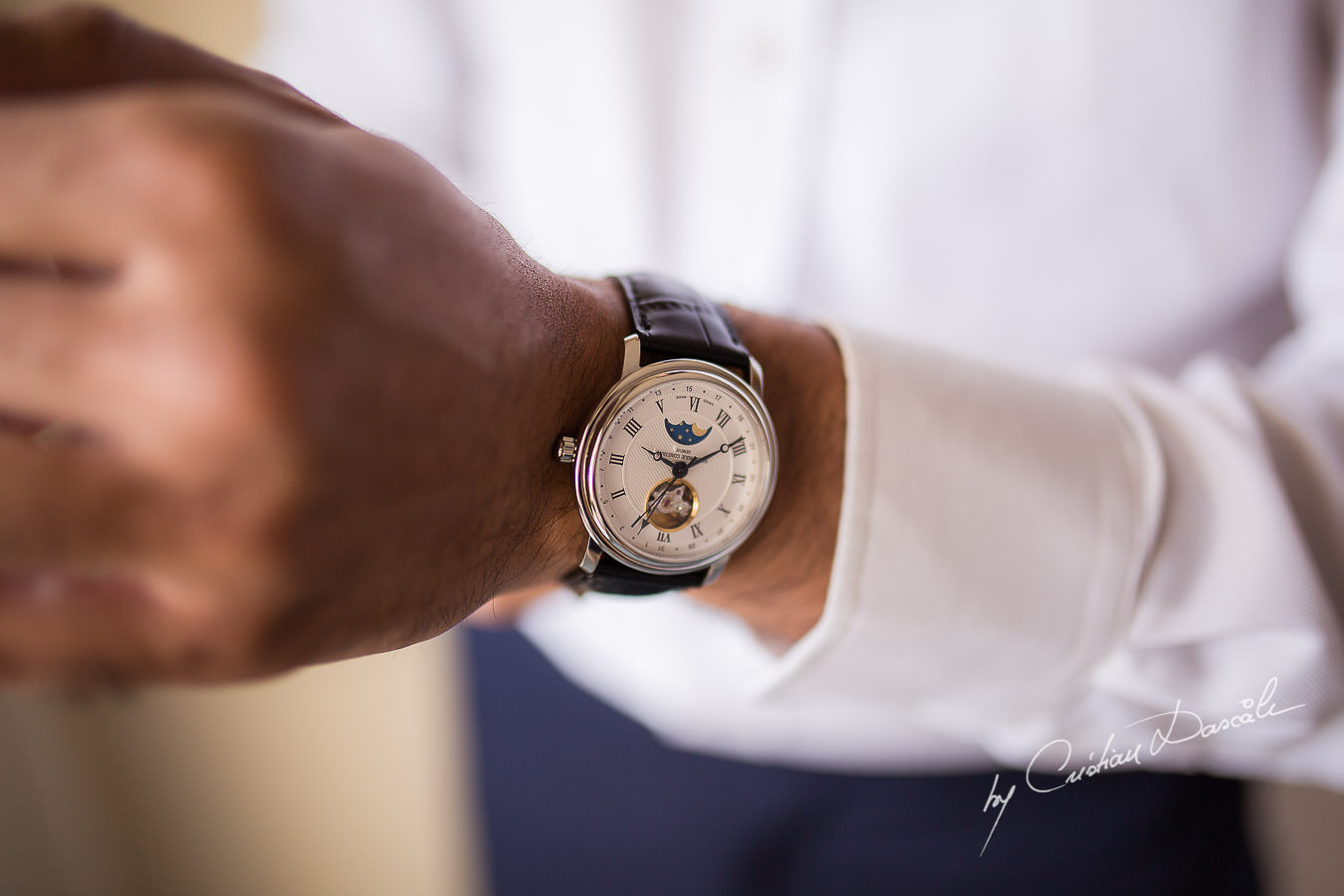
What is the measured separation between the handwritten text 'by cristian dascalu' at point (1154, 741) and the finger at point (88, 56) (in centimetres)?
78

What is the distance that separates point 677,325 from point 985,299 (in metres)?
0.59

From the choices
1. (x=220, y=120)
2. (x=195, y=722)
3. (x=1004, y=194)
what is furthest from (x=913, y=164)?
(x=195, y=722)

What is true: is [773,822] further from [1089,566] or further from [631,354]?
[631,354]

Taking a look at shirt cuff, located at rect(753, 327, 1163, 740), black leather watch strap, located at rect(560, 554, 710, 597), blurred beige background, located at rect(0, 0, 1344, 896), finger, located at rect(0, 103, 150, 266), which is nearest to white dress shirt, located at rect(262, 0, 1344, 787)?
shirt cuff, located at rect(753, 327, 1163, 740)

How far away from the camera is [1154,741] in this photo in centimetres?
64

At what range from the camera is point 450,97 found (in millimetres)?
1086

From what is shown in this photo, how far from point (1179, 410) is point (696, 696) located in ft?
2.22

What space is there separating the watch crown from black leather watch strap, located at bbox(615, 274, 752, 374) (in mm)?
79

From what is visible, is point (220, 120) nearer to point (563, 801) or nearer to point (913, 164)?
point (913, 164)

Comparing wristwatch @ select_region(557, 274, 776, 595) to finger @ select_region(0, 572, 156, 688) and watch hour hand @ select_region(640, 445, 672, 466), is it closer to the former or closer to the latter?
watch hour hand @ select_region(640, 445, 672, 466)

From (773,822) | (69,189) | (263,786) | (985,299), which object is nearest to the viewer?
(69,189)

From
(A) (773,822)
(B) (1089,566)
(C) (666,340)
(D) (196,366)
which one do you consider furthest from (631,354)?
(A) (773,822)

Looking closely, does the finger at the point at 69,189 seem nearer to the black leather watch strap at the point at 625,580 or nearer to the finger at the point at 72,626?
the finger at the point at 72,626

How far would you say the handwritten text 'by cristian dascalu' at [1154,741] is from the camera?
0.58 metres
